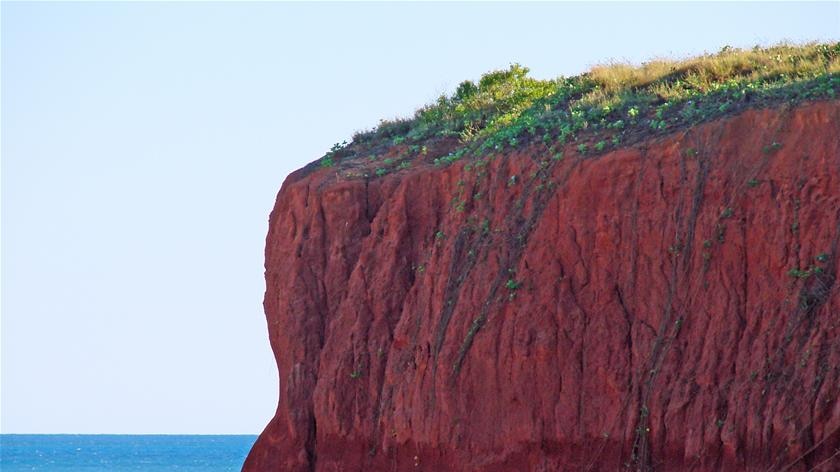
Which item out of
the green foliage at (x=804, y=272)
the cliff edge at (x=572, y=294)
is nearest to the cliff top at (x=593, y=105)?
the cliff edge at (x=572, y=294)

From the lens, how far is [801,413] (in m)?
22.4

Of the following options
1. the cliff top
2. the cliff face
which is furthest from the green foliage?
the cliff top

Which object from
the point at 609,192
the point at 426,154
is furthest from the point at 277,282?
the point at 609,192

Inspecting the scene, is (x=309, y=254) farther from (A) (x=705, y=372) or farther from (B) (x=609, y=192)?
(A) (x=705, y=372)

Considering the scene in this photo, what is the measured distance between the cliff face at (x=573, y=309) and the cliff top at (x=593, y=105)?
24.1 inches

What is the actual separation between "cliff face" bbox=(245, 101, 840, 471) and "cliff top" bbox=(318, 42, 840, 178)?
0.61 meters

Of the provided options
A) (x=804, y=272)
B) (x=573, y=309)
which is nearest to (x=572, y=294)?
(x=573, y=309)

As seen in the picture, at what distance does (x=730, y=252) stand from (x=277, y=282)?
10915 millimetres

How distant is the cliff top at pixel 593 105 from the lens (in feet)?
88.8

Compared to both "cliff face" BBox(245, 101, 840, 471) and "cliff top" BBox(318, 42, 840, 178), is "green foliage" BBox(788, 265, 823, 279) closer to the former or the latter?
"cliff face" BBox(245, 101, 840, 471)

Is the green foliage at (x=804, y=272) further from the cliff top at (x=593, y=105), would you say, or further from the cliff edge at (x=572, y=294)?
the cliff top at (x=593, y=105)

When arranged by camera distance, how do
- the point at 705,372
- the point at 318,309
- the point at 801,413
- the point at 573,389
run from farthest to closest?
1. the point at 318,309
2. the point at 573,389
3. the point at 705,372
4. the point at 801,413

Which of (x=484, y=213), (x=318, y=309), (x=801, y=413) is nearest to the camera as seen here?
(x=801, y=413)

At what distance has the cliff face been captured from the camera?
23531 mm
